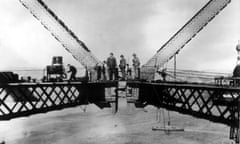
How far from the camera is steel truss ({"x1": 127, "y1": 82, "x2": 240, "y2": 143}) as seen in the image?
1847 cm

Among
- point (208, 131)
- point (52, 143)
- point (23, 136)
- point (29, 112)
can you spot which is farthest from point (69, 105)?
point (208, 131)

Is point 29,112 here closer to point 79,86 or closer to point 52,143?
point 79,86

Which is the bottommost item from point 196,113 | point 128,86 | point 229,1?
point 196,113

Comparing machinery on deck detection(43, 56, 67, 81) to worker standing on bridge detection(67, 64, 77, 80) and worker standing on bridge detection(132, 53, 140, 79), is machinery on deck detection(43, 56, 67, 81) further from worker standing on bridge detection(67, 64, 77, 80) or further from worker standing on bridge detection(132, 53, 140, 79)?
worker standing on bridge detection(132, 53, 140, 79)

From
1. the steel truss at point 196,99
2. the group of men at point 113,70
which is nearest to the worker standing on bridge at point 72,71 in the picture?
the group of men at point 113,70

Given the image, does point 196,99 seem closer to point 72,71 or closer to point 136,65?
point 136,65

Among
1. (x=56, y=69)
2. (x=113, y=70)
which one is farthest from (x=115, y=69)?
(x=56, y=69)

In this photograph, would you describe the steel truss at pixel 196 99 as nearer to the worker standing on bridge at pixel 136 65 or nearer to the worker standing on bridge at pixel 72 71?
the worker standing on bridge at pixel 136 65

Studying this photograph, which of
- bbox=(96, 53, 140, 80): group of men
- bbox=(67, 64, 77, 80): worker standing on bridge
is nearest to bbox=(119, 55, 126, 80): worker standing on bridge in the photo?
bbox=(96, 53, 140, 80): group of men

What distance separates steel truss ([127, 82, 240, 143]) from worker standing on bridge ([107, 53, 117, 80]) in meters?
2.54

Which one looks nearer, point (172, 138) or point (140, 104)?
point (140, 104)

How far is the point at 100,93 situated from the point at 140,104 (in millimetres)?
3408

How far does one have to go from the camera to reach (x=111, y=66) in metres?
27.3

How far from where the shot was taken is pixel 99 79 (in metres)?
26.9
